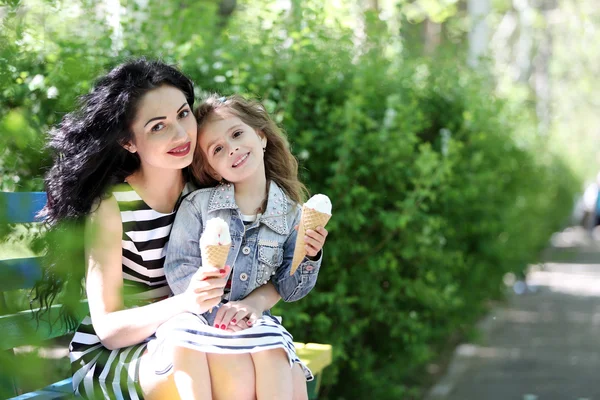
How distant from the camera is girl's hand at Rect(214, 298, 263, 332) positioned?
85.9 inches

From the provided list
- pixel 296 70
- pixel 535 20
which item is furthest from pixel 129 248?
pixel 535 20

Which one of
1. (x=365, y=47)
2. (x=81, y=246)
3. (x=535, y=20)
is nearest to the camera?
(x=81, y=246)

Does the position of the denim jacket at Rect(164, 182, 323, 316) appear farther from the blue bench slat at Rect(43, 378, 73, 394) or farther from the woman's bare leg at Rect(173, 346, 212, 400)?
the blue bench slat at Rect(43, 378, 73, 394)

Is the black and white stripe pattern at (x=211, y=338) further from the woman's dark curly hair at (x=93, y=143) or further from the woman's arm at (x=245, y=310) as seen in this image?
the woman's dark curly hair at (x=93, y=143)

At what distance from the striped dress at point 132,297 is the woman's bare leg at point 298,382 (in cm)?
43

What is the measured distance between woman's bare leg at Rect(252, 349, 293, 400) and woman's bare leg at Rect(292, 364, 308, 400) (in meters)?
0.13

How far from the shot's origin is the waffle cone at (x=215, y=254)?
201 centimetres

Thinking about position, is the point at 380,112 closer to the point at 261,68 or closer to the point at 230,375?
the point at 261,68

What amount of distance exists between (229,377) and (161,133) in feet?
2.48

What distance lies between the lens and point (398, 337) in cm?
448

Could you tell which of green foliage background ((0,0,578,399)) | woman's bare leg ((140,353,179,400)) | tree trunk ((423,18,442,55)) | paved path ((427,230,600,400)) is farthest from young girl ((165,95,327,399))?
tree trunk ((423,18,442,55))

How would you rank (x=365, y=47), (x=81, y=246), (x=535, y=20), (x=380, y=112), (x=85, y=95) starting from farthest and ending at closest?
1. (x=535, y=20)
2. (x=365, y=47)
3. (x=380, y=112)
4. (x=85, y=95)
5. (x=81, y=246)

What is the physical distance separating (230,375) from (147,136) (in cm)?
76

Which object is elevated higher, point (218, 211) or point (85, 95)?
point (85, 95)
